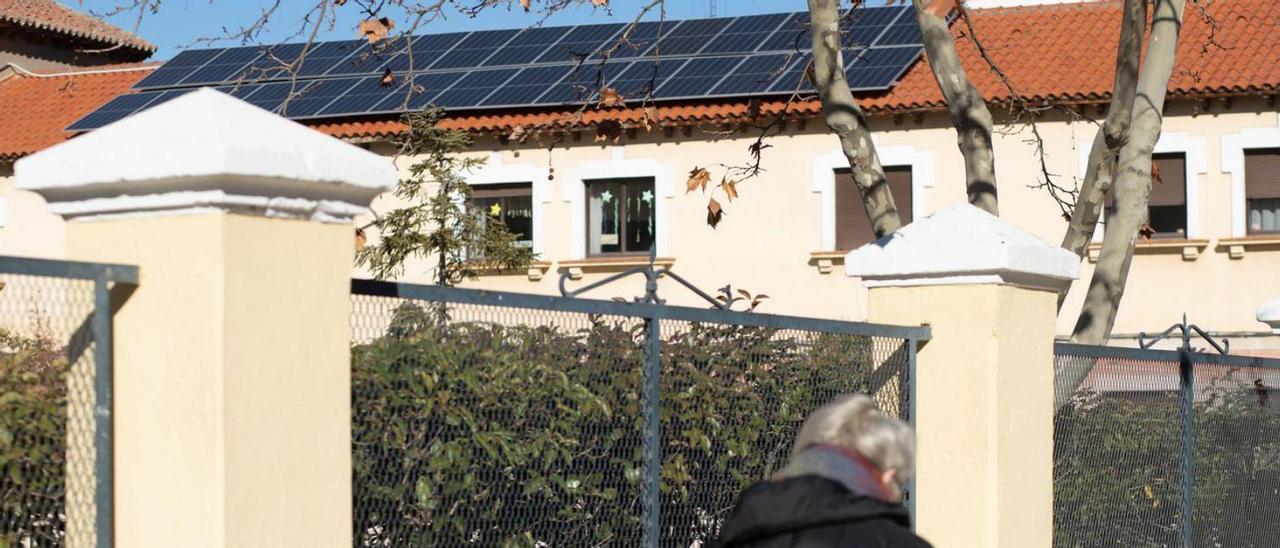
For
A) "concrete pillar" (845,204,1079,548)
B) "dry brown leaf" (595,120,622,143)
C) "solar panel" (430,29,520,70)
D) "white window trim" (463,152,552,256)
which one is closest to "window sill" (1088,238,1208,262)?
"white window trim" (463,152,552,256)

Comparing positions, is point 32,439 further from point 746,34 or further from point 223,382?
point 746,34

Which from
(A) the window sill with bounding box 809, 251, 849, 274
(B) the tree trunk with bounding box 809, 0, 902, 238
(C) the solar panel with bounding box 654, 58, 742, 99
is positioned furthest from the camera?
(A) the window sill with bounding box 809, 251, 849, 274

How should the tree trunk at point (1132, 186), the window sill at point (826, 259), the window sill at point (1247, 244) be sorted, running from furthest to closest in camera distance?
the window sill at point (826, 259) < the window sill at point (1247, 244) < the tree trunk at point (1132, 186)

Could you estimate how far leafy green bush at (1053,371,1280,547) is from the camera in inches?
263

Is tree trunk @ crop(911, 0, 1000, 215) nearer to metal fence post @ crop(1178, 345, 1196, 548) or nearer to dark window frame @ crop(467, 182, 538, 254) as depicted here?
metal fence post @ crop(1178, 345, 1196, 548)

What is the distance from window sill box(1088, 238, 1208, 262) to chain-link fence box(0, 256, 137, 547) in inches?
780

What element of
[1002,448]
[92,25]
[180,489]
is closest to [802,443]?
[180,489]

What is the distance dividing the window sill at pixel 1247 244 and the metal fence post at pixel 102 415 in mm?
20566

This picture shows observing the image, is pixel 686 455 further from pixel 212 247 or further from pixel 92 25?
pixel 92 25

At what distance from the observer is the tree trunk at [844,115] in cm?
779

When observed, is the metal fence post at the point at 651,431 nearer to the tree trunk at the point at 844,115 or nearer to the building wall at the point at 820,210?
the tree trunk at the point at 844,115

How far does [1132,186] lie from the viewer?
8219 millimetres

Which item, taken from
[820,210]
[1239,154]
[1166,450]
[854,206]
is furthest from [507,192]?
[1166,450]

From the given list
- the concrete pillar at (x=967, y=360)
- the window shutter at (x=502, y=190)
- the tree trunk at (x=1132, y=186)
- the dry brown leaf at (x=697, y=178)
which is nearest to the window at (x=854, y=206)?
the window shutter at (x=502, y=190)
